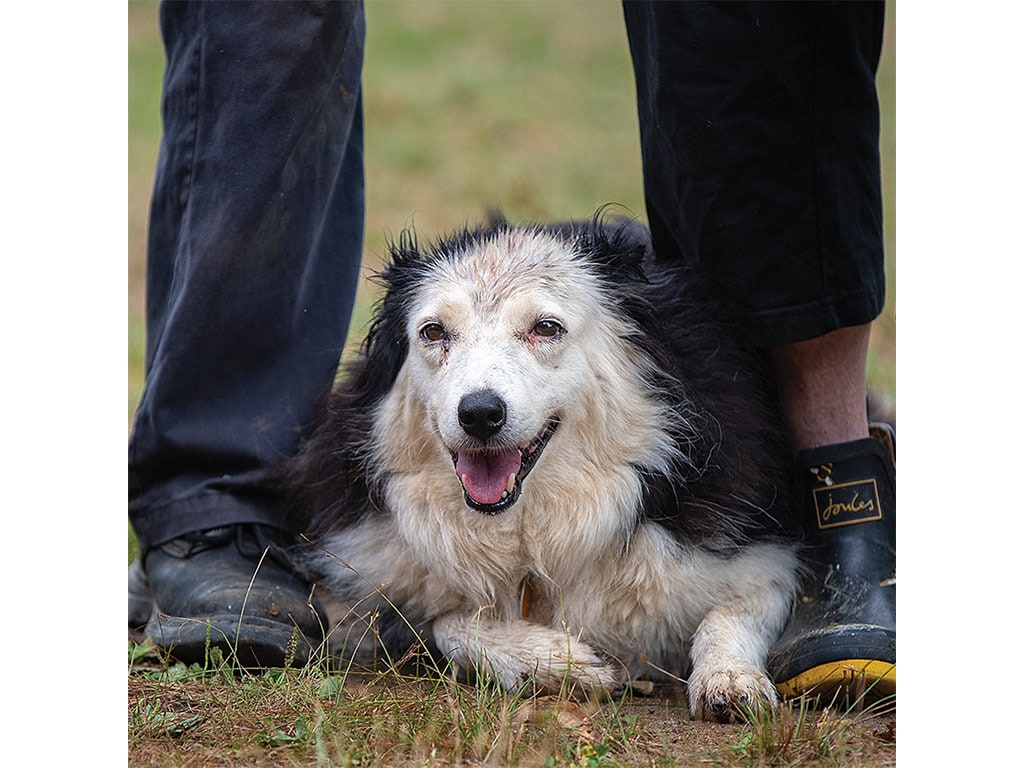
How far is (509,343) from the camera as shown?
3021mm

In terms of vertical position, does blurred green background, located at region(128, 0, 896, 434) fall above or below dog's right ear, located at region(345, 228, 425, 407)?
above

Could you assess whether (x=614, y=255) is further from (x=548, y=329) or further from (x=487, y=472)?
(x=487, y=472)

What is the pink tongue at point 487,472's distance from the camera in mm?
2987

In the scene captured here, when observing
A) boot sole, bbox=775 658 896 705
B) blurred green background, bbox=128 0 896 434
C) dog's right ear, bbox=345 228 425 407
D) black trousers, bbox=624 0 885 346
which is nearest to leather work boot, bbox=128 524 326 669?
dog's right ear, bbox=345 228 425 407

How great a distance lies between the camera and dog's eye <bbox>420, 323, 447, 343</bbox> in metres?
3.10

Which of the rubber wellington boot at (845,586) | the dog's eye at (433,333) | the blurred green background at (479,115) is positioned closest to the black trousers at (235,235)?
the dog's eye at (433,333)

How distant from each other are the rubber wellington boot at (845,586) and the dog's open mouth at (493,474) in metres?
0.76

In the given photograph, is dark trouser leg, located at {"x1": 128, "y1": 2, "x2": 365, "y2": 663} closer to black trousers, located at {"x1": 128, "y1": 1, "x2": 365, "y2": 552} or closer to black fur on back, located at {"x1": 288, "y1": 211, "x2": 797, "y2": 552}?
black trousers, located at {"x1": 128, "y1": 1, "x2": 365, "y2": 552}

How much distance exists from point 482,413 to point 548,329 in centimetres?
36

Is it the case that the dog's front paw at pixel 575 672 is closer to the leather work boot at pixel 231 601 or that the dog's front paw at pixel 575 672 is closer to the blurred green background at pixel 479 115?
the leather work boot at pixel 231 601

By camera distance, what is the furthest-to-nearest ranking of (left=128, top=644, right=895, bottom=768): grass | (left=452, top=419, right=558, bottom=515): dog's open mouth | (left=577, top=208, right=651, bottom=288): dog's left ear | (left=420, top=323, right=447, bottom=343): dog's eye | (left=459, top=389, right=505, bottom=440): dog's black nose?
(left=577, top=208, right=651, bottom=288): dog's left ear, (left=420, top=323, right=447, bottom=343): dog's eye, (left=452, top=419, right=558, bottom=515): dog's open mouth, (left=459, top=389, right=505, bottom=440): dog's black nose, (left=128, top=644, right=895, bottom=768): grass

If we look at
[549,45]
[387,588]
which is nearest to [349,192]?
[387,588]

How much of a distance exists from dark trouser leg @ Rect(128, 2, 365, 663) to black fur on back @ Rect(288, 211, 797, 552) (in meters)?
0.23

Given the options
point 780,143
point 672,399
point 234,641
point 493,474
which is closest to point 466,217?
point 672,399
